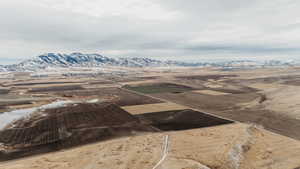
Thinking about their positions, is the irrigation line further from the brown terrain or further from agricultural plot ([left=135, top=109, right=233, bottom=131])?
agricultural plot ([left=135, top=109, right=233, bottom=131])

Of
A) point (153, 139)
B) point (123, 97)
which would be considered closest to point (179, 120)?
point (153, 139)

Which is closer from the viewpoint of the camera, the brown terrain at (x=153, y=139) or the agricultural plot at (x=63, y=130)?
the brown terrain at (x=153, y=139)

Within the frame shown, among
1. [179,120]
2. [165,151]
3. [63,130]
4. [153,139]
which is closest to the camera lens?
[165,151]

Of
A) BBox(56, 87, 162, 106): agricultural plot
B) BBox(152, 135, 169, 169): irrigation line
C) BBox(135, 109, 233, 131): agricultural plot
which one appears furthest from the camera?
BBox(56, 87, 162, 106): agricultural plot

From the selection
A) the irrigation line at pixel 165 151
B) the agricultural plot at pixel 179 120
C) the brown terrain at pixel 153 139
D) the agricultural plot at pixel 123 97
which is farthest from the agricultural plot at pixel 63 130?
the agricultural plot at pixel 123 97

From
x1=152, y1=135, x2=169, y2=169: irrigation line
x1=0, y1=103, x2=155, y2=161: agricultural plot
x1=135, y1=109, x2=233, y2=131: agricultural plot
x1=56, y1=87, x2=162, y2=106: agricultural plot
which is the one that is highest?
x1=152, y1=135, x2=169, y2=169: irrigation line

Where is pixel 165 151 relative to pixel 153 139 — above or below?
above

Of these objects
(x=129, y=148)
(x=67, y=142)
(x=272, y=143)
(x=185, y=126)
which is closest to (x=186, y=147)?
(x=129, y=148)

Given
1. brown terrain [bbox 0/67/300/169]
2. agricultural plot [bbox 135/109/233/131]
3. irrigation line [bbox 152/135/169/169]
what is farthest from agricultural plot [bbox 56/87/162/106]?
irrigation line [bbox 152/135/169/169]

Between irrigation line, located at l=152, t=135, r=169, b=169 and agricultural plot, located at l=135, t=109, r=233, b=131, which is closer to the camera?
irrigation line, located at l=152, t=135, r=169, b=169

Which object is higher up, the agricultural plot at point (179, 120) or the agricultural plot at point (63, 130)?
the agricultural plot at point (179, 120)

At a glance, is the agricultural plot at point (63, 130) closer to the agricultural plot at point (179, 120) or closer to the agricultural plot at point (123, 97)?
the agricultural plot at point (179, 120)

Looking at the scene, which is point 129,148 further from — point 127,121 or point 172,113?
point 172,113

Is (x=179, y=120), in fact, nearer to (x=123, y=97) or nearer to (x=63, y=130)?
(x=63, y=130)
